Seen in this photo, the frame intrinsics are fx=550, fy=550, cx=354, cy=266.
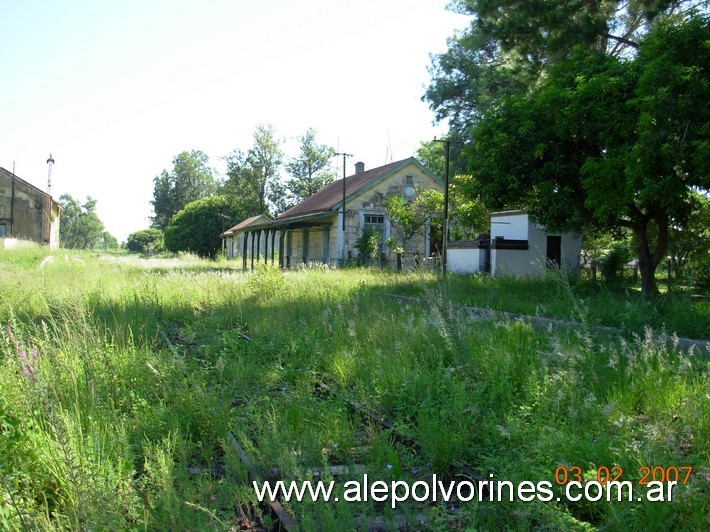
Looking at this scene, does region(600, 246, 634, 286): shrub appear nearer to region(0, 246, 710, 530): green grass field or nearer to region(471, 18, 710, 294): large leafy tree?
region(471, 18, 710, 294): large leafy tree

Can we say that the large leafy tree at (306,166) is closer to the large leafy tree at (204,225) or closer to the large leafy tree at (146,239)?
the large leafy tree at (204,225)

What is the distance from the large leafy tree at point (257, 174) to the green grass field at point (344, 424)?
57731 mm

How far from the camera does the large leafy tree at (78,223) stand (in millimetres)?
127500

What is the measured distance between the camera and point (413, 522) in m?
2.82

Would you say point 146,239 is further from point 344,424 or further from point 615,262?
point 344,424

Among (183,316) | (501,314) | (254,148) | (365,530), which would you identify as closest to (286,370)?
(365,530)

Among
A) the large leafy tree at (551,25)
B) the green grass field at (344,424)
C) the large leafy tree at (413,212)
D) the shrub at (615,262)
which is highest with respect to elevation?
the large leafy tree at (551,25)

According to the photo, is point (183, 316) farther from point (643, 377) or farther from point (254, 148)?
point (254, 148)

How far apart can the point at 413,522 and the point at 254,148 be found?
206 ft

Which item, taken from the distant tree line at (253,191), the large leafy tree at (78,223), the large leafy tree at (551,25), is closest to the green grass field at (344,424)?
the large leafy tree at (551,25)
